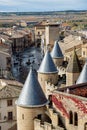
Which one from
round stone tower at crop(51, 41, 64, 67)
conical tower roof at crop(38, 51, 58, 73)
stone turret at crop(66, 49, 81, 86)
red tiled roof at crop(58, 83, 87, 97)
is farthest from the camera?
round stone tower at crop(51, 41, 64, 67)

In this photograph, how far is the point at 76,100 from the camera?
30.9 metres

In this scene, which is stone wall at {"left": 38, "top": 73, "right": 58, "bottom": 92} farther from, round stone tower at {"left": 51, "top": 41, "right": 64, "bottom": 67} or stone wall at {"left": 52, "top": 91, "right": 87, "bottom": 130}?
stone wall at {"left": 52, "top": 91, "right": 87, "bottom": 130}

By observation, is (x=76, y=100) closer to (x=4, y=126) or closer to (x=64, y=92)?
(x=64, y=92)

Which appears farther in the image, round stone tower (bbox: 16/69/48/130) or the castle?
round stone tower (bbox: 16/69/48/130)

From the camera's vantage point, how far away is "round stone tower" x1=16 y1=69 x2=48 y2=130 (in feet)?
115

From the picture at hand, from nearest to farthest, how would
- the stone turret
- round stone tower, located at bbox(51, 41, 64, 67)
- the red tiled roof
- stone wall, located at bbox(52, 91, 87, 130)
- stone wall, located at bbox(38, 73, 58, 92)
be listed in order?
stone wall, located at bbox(52, 91, 87, 130), the red tiled roof, the stone turret, stone wall, located at bbox(38, 73, 58, 92), round stone tower, located at bbox(51, 41, 64, 67)

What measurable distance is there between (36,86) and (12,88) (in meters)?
16.1

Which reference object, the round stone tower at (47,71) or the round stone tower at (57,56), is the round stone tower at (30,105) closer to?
the round stone tower at (47,71)

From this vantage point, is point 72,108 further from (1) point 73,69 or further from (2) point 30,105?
(1) point 73,69

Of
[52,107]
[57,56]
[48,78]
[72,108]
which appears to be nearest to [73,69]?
[48,78]

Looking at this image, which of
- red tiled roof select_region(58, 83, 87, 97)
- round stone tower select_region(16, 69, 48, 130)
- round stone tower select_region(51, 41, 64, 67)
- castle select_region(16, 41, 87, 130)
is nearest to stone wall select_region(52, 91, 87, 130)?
castle select_region(16, 41, 87, 130)

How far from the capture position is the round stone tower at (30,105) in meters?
35.0

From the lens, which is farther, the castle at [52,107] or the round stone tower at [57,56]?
the round stone tower at [57,56]

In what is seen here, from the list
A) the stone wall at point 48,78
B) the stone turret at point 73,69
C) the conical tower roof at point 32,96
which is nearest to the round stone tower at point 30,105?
the conical tower roof at point 32,96
